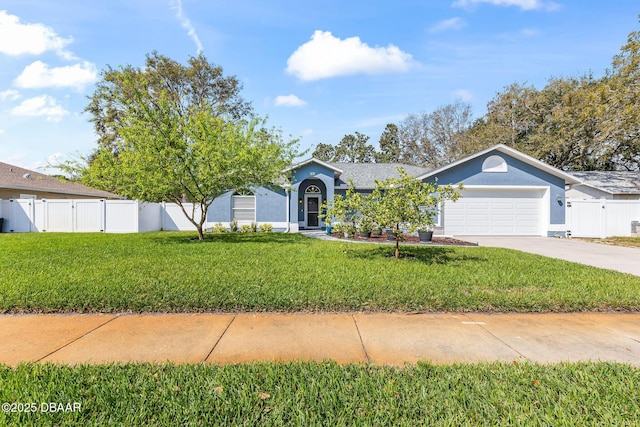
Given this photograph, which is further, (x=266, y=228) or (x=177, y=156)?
(x=266, y=228)

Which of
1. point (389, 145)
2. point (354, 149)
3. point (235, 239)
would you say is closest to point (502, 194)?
point (235, 239)

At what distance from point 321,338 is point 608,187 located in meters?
24.7

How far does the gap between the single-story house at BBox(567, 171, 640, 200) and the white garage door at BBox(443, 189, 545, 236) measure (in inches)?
179

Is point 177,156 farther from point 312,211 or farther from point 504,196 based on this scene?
point 504,196

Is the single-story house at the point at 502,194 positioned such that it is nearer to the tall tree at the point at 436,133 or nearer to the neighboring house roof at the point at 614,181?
the neighboring house roof at the point at 614,181

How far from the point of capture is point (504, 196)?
16219mm

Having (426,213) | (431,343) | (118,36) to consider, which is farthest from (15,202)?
(431,343)

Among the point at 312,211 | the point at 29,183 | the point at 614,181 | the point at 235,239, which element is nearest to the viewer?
the point at 235,239

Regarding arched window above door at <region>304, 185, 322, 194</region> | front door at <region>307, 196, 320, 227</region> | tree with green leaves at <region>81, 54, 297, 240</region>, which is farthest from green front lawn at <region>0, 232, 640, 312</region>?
front door at <region>307, 196, 320, 227</region>

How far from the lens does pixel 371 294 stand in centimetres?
507

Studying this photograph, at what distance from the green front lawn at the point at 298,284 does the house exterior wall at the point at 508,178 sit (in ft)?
27.3

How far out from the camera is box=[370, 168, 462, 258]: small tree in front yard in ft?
24.1

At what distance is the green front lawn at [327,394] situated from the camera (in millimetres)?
2203

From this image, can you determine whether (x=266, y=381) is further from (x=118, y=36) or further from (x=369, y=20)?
(x=369, y=20)
